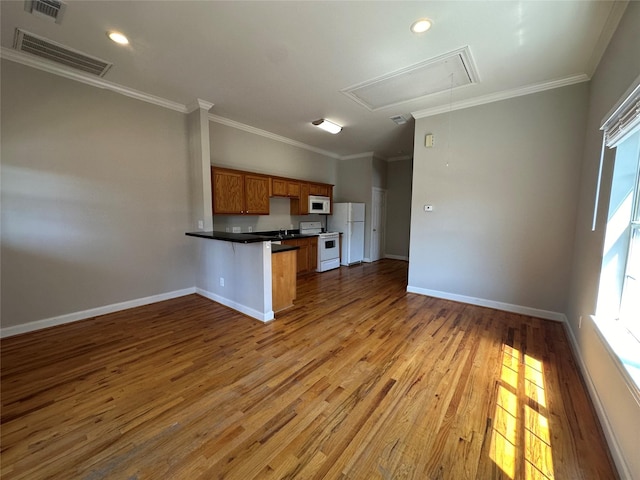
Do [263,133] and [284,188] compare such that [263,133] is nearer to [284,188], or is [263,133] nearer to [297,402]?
[284,188]

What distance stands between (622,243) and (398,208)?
5568mm

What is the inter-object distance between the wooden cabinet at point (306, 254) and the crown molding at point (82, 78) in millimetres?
3004

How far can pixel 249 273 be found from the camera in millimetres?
3195

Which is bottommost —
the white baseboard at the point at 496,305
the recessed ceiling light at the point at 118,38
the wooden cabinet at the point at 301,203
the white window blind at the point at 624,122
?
the white baseboard at the point at 496,305

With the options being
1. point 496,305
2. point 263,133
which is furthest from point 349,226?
point 496,305

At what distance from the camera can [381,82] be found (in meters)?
3.04

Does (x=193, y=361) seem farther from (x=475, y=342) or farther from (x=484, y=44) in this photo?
(x=484, y=44)

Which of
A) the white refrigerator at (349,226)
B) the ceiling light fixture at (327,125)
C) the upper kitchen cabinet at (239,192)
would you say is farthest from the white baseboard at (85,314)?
the white refrigerator at (349,226)

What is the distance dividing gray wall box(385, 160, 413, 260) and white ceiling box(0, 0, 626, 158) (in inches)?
142

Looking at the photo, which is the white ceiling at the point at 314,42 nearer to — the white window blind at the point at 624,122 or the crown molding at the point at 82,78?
the crown molding at the point at 82,78

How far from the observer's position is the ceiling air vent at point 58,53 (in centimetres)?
237

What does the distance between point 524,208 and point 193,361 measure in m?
4.20

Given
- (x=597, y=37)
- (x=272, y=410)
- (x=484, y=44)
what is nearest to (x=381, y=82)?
(x=484, y=44)

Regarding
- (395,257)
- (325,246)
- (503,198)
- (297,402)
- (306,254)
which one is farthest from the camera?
(395,257)
